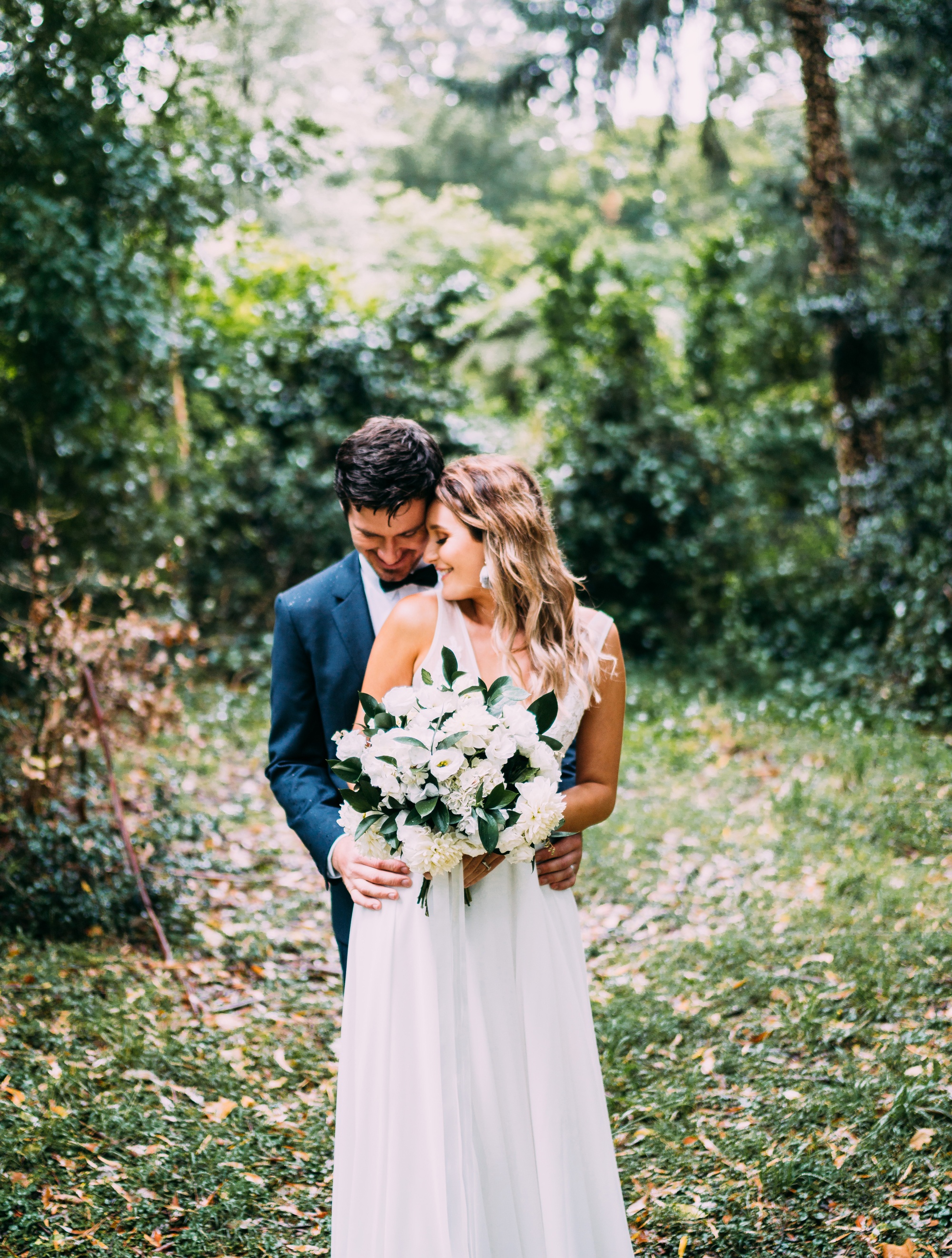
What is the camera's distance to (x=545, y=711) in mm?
2322

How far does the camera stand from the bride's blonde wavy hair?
2498 millimetres

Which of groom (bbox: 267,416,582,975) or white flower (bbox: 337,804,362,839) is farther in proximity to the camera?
groom (bbox: 267,416,582,975)

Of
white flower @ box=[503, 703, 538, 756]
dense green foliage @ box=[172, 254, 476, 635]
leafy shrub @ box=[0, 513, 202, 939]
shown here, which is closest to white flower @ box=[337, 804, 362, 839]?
white flower @ box=[503, 703, 538, 756]

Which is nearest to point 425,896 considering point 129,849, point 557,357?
point 129,849

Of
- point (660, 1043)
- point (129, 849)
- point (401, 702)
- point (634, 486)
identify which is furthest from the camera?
point (634, 486)

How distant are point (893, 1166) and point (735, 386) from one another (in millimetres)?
10932

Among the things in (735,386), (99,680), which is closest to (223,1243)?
(99,680)

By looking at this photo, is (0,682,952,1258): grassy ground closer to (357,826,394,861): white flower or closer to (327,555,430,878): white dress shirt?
(357,826,394,861): white flower

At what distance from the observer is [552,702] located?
230cm

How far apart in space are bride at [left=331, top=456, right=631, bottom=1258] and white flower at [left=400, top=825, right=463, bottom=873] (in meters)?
0.14

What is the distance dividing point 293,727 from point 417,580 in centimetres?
49

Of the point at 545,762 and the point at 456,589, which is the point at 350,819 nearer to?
the point at 545,762

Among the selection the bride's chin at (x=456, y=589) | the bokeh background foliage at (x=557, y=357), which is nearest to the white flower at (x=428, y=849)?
the bride's chin at (x=456, y=589)

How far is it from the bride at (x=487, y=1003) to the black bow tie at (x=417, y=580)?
0.26 metres
